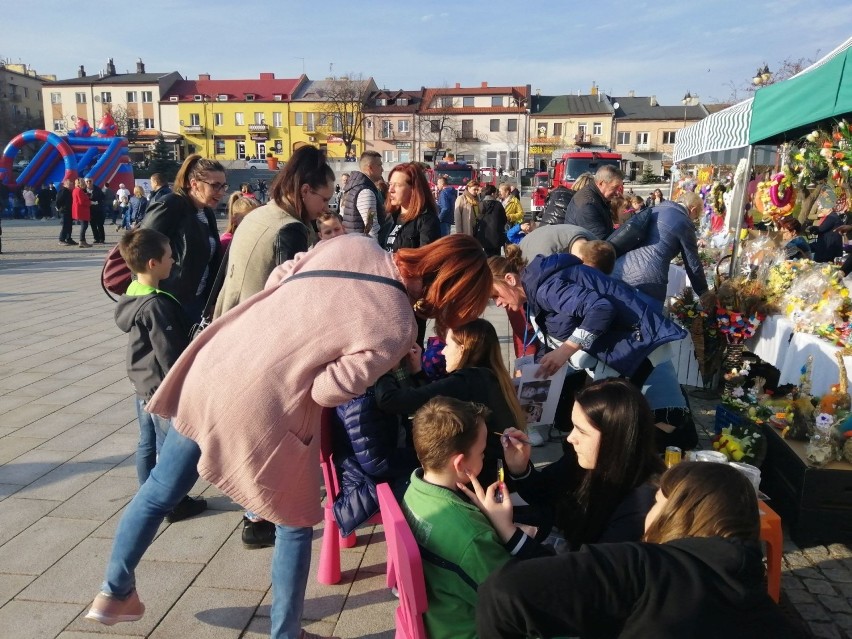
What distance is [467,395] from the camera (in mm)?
2738

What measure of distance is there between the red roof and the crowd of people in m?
66.4

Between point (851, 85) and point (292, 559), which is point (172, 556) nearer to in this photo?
point (292, 559)

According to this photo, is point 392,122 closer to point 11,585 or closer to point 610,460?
point 11,585

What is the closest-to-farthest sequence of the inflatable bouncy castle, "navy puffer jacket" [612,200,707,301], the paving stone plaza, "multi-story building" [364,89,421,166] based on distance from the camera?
the paving stone plaza, "navy puffer jacket" [612,200,707,301], the inflatable bouncy castle, "multi-story building" [364,89,421,166]

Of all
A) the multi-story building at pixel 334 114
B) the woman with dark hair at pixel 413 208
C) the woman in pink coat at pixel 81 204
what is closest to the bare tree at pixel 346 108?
the multi-story building at pixel 334 114

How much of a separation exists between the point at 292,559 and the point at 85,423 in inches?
126

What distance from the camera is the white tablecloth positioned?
160 inches

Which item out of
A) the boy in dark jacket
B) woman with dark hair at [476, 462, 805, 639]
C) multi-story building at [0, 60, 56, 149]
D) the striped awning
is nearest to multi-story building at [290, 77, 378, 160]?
multi-story building at [0, 60, 56, 149]

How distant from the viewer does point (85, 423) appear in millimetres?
4668

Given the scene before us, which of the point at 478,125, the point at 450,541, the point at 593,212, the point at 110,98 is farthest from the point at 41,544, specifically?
the point at 110,98

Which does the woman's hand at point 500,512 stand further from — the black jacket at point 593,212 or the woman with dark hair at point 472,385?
the black jacket at point 593,212

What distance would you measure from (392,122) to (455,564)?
63037mm

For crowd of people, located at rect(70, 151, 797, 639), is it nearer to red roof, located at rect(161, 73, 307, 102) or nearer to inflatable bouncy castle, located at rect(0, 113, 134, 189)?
inflatable bouncy castle, located at rect(0, 113, 134, 189)

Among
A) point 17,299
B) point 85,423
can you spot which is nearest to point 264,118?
point 17,299
